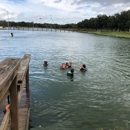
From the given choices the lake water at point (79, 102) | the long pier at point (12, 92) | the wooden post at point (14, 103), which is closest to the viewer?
the long pier at point (12, 92)

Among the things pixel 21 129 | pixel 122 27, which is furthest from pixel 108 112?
pixel 122 27

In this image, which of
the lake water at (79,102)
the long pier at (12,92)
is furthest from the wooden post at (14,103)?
the lake water at (79,102)

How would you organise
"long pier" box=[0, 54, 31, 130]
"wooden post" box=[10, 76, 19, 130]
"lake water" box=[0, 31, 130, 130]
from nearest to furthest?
"long pier" box=[0, 54, 31, 130] < "wooden post" box=[10, 76, 19, 130] < "lake water" box=[0, 31, 130, 130]

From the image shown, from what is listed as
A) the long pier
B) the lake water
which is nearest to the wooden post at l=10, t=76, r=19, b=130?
the long pier

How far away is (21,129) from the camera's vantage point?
22.2 feet

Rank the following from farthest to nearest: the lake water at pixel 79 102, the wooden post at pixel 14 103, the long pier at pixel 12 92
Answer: the lake water at pixel 79 102, the wooden post at pixel 14 103, the long pier at pixel 12 92

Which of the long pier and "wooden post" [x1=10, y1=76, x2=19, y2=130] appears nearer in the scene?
the long pier

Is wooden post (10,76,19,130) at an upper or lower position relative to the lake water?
upper

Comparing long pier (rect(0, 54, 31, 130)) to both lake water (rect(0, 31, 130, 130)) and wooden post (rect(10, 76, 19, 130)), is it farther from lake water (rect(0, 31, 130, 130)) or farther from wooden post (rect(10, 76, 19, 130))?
lake water (rect(0, 31, 130, 130))

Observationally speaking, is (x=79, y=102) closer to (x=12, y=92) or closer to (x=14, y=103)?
(x=14, y=103)

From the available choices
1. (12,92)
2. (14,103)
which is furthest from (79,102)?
(12,92)

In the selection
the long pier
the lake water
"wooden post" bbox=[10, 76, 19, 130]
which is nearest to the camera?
the long pier

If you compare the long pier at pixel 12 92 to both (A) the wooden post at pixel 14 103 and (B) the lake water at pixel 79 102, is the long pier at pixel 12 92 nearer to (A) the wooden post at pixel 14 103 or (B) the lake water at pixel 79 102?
(A) the wooden post at pixel 14 103

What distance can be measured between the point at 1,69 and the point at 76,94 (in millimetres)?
Result: 9757
